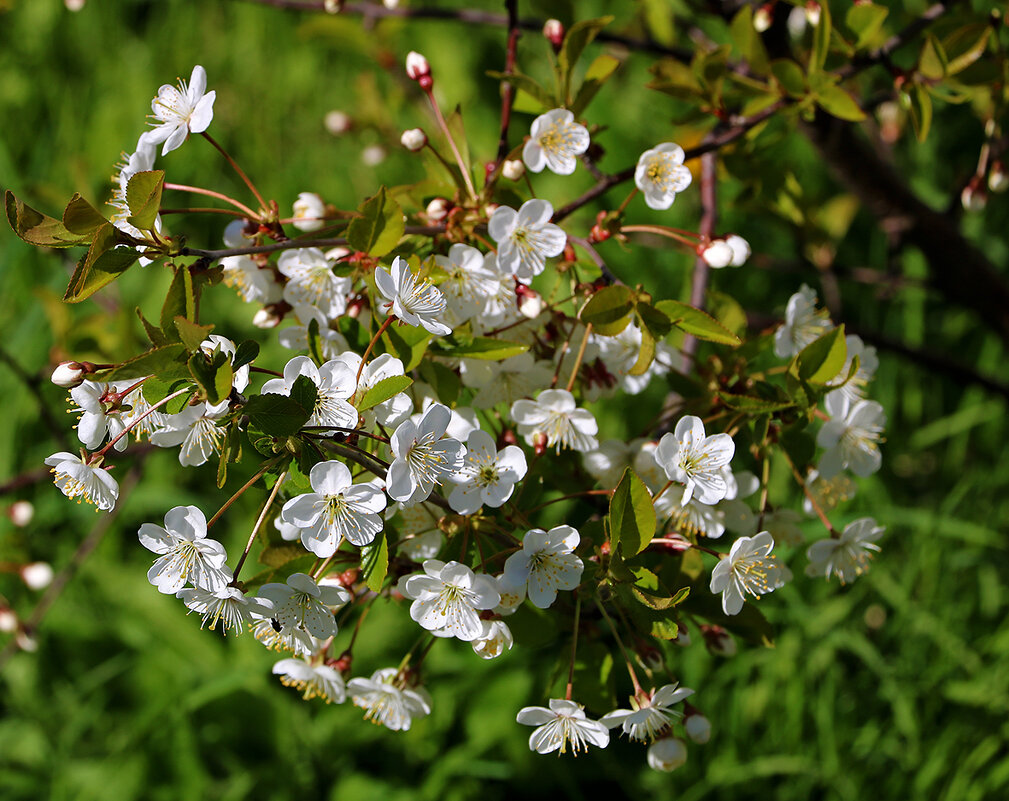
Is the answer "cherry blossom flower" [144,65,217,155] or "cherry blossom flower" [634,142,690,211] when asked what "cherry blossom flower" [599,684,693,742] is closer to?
"cherry blossom flower" [634,142,690,211]

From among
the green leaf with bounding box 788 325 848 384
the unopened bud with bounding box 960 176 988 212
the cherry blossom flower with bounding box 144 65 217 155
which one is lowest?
the unopened bud with bounding box 960 176 988 212

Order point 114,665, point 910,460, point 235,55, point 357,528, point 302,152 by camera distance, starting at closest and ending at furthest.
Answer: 1. point 357,528
2. point 114,665
3. point 910,460
4. point 302,152
5. point 235,55

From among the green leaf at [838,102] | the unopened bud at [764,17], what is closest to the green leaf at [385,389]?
the green leaf at [838,102]

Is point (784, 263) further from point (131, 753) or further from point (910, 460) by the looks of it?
point (131, 753)

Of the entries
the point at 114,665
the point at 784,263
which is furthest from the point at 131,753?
the point at 784,263

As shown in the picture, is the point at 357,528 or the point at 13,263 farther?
the point at 13,263

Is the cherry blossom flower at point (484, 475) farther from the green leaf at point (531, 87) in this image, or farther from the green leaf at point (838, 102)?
the green leaf at point (838, 102)

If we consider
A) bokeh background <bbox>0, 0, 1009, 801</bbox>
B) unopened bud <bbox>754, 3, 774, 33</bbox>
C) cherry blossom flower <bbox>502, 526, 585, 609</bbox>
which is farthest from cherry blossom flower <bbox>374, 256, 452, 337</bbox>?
unopened bud <bbox>754, 3, 774, 33</bbox>
